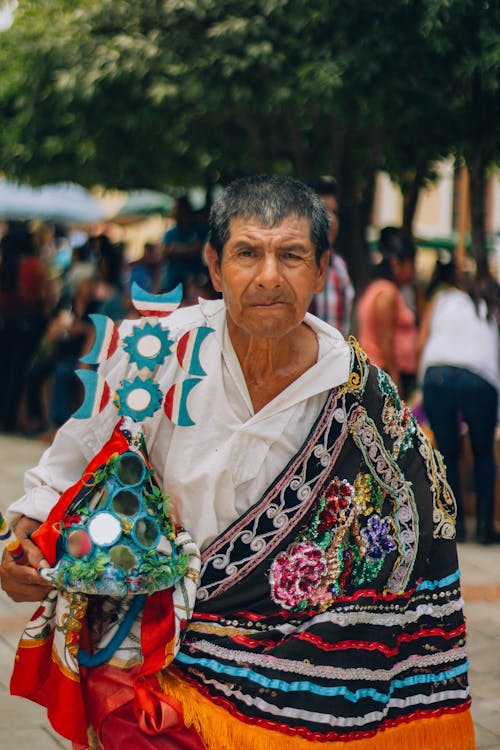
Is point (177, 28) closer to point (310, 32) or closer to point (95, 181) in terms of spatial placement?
point (310, 32)

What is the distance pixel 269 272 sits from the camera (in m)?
2.65

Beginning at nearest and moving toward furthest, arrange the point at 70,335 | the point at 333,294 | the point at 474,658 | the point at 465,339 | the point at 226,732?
1. the point at 226,732
2. the point at 474,658
3. the point at 333,294
4. the point at 465,339
5. the point at 70,335

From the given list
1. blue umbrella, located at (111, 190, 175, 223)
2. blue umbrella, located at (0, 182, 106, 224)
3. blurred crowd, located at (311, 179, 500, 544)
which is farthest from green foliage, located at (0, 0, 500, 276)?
blue umbrella, located at (111, 190, 175, 223)

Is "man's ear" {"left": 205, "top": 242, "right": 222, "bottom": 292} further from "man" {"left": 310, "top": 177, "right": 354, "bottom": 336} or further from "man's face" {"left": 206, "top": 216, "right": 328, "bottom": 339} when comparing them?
"man" {"left": 310, "top": 177, "right": 354, "bottom": 336}

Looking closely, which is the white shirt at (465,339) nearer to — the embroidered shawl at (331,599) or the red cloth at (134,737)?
the embroidered shawl at (331,599)

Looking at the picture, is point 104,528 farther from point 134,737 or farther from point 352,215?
point 352,215

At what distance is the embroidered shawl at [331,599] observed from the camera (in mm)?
2723

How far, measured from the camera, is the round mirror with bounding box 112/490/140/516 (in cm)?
262

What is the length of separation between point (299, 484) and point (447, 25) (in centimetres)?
473

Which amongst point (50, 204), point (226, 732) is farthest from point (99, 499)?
point (50, 204)

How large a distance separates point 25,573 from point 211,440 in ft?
1.58

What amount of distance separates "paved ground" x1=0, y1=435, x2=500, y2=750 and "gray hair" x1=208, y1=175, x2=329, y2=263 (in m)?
2.06

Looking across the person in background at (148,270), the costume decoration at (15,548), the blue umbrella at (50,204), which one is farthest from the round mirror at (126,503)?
the blue umbrella at (50,204)

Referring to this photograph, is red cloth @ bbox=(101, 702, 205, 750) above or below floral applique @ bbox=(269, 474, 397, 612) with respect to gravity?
below
